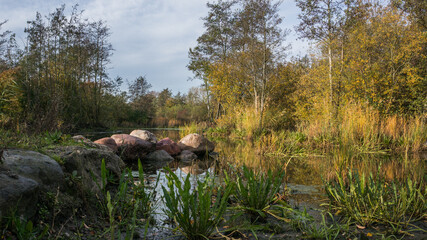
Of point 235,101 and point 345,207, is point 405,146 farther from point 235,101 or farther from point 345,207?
point 235,101

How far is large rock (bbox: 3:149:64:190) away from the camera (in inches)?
80.5

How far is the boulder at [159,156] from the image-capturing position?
6695 millimetres

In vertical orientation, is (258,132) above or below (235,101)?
below

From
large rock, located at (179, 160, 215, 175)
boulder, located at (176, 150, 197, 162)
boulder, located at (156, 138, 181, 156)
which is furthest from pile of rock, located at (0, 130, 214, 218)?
boulder, located at (156, 138, 181, 156)

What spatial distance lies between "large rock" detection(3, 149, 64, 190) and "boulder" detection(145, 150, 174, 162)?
170 inches

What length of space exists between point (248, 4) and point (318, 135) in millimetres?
8373

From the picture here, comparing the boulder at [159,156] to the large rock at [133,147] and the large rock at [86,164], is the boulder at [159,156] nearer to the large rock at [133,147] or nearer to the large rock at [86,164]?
the large rock at [133,147]

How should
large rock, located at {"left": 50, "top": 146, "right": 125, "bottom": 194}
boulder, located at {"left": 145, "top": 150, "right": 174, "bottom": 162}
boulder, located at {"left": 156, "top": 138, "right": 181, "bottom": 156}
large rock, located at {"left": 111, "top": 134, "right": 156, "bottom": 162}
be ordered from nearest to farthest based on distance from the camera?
large rock, located at {"left": 50, "top": 146, "right": 125, "bottom": 194} < large rock, located at {"left": 111, "top": 134, "right": 156, "bottom": 162} < boulder, located at {"left": 145, "top": 150, "right": 174, "bottom": 162} < boulder, located at {"left": 156, "top": 138, "right": 181, "bottom": 156}

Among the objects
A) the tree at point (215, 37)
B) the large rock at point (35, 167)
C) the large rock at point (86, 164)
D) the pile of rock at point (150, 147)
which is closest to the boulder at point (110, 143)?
the pile of rock at point (150, 147)

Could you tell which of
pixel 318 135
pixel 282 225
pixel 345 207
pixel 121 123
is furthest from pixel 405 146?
pixel 121 123

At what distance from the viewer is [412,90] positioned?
11.0 metres

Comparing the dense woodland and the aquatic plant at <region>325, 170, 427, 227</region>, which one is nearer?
the aquatic plant at <region>325, 170, 427, 227</region>

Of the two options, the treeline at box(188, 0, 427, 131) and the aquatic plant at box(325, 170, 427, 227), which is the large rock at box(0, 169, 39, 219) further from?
the treeline at box(188, 0, 427, 131)

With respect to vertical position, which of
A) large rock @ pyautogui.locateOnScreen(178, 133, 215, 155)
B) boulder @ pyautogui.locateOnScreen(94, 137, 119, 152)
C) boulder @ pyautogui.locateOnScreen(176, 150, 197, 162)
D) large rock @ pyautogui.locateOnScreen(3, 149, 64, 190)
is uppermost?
large rock @ pyautogui.locateOnScreen(3, 149, 64, 190)
